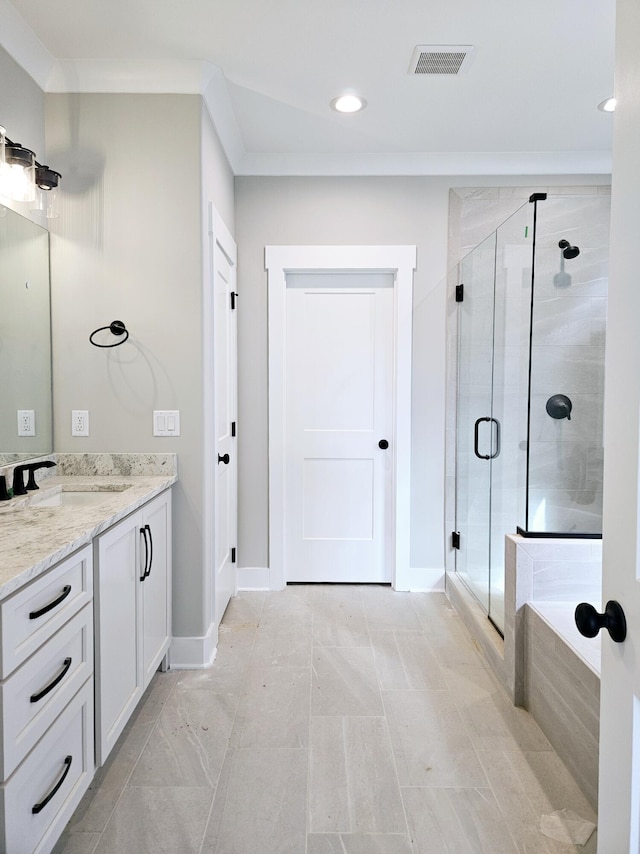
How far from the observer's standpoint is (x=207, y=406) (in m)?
2.50

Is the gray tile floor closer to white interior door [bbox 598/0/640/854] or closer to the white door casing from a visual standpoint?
the white door casing

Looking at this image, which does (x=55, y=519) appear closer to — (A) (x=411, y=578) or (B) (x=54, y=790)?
(B) (x=54, y=790)

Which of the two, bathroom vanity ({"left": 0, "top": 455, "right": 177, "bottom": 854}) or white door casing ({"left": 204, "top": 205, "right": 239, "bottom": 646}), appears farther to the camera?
white door casing ({"left": 204, "top": 205, "right": 239, "bottom": 646})

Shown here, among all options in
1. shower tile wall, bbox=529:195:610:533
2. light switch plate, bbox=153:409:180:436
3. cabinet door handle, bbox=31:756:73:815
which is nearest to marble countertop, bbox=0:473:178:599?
light switch plate, bbox=153:409:180:436

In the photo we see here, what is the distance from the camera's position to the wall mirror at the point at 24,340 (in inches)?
80.7

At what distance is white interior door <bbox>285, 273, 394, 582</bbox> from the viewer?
11.3 feet

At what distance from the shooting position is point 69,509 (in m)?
1.78

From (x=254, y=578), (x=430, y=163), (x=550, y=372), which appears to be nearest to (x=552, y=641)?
(x=550, y=372)

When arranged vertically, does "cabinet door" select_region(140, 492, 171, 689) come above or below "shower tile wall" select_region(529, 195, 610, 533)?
below

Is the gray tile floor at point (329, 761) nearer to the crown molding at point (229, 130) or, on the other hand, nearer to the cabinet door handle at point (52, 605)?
the cabinet door handle at point (52, 605)

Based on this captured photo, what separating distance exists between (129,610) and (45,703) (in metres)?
0.58

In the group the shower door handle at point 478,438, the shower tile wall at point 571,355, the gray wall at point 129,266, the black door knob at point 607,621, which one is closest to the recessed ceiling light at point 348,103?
the gray wall at point 129,266

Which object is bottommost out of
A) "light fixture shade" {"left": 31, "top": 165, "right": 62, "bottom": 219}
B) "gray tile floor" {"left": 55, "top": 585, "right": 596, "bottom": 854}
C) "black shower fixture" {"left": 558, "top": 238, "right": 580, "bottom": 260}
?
"gray tile floor" {"left": 55, "top": 585, "right": 596, "bottom": 854}

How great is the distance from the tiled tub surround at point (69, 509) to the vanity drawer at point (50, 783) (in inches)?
16.7
